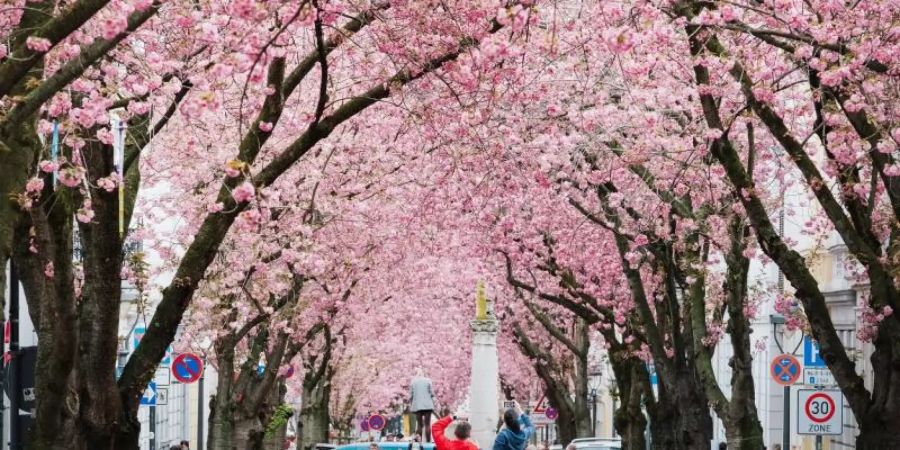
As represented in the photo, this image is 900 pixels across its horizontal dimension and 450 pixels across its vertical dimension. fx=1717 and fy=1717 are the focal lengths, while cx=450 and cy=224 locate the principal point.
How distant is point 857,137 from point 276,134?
44.8ft

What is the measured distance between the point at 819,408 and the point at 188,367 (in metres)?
9.81

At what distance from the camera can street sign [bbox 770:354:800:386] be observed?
26.9 metres

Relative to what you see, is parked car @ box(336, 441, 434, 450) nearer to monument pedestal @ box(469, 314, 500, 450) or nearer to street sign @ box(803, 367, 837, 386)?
street sign @ box(803, 367, 837, 386)

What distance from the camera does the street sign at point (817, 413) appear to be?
24391mm

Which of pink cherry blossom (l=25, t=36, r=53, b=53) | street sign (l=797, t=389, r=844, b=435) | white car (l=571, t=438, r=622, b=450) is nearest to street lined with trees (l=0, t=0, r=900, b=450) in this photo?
pink cherry blossom (l=25, t=36, r=53, b=53)

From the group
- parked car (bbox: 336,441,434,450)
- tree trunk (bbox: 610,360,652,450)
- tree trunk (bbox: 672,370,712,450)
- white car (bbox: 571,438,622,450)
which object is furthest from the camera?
tree trunk (bbox: 610,360,652,450)

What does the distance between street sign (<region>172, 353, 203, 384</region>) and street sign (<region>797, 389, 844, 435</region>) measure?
9.31 metres

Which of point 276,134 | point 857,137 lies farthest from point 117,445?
point 276,134

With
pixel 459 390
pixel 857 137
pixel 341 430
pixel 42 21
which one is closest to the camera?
pixel 42 21

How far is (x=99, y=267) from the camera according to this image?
14.0m

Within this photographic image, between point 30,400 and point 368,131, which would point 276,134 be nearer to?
point 368,131

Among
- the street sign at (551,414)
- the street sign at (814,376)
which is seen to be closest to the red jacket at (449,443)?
the street sign at (814,376)

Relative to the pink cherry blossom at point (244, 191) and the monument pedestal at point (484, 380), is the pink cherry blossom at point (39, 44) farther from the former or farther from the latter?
the monument pedestal at point (484, 380)

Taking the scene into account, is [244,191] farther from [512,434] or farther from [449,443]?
[512,434]
